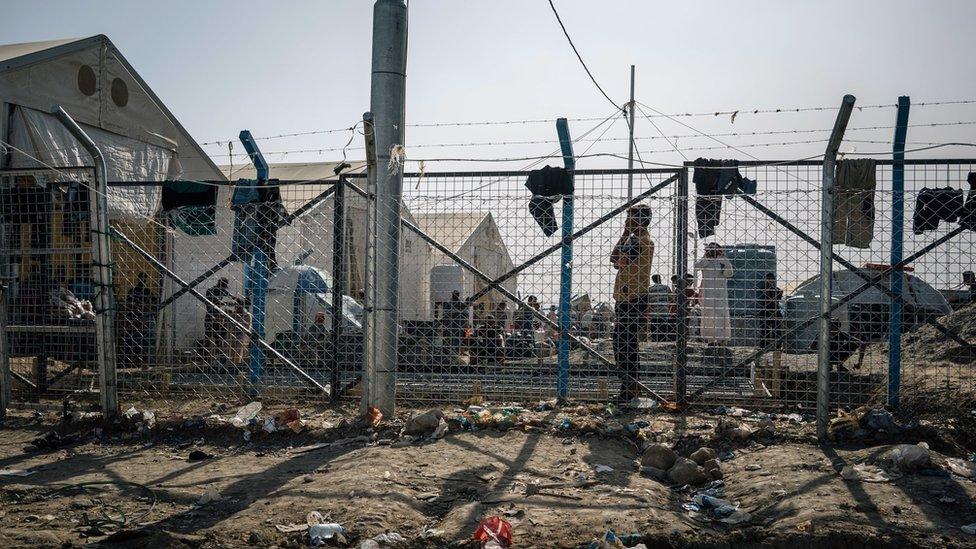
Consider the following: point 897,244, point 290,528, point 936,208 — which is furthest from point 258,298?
point 936,208

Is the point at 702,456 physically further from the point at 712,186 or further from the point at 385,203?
the point at 385,203

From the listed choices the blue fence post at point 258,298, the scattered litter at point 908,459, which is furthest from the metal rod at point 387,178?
the scattered litter at point 908,459

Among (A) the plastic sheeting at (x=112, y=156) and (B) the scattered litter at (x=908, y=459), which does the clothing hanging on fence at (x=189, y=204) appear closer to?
(A) the plastic sheeting at (x=112, y=156)

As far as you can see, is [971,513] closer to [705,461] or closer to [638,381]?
[705,461]

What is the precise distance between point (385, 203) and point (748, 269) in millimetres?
3198

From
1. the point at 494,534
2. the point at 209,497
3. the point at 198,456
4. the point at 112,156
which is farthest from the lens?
the point at 112,156

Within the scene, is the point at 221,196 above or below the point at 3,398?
above

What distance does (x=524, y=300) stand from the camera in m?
6.71

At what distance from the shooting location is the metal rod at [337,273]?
274 inches

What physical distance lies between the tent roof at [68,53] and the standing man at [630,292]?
7.83 metres

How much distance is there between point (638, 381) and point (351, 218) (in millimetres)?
3375

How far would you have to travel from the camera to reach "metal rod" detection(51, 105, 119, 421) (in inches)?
251

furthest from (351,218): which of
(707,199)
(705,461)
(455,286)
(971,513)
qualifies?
(971,513)

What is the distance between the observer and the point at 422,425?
573cm
